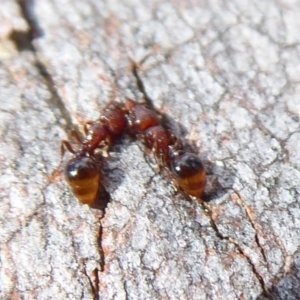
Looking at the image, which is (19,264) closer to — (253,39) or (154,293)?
(154,293)

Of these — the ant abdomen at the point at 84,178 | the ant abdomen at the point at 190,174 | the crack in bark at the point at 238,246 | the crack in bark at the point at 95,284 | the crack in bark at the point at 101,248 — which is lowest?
the crack in bark at the point at 95,284

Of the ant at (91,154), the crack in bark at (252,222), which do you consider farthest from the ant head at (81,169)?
the crack in bark at (252,222)

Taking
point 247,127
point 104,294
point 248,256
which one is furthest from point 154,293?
point 247,127

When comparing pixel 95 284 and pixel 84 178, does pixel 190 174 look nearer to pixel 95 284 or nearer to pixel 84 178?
pixel 84 178

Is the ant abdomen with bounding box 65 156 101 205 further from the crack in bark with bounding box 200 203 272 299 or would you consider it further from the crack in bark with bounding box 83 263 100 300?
the crack in bark with bounding box 200 203 272 299

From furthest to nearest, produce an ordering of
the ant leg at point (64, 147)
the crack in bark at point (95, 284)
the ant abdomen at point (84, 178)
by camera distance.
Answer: the ant leg at point (64, 147)
the ant abdomen at point (84, 178)
the crack in bark at point (95, 284)

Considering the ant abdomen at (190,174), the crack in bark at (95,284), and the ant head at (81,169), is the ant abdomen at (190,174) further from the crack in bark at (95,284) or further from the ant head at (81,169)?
the crack in bark at (95,284)
